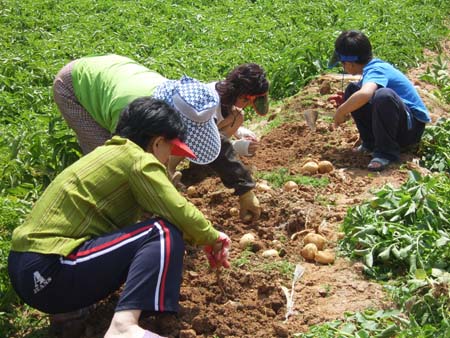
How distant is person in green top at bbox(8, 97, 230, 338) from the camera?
9.12 feet

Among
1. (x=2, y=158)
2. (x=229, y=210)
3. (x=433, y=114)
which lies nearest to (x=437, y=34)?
(x=433, y=114)

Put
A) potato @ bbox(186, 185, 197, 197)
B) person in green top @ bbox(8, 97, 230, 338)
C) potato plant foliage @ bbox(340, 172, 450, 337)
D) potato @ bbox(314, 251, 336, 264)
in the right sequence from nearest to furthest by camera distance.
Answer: person in green top @ bbox(8, 97, 230, 338)
potato plant foliage @ bbox(340, 172, 450, 337)
potato @ bbox(314, 251, 336, 264)
potato @ bbox(186, 185, 197, 197)

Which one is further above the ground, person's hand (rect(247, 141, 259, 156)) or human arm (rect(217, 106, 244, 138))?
human arm (rect(217, 106, 244, 138))

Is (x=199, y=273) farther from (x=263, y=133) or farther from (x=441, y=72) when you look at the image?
(x=441, y=72)

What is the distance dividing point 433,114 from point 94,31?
12.0 ft

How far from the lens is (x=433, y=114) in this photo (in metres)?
5.38

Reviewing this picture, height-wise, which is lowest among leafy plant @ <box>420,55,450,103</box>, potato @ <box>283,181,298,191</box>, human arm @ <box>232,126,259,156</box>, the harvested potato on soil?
leafy plant @ <box>420,55,450,103</box>

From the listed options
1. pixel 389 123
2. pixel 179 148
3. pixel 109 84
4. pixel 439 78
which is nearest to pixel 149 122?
pixel 179 148

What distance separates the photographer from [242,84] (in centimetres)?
409

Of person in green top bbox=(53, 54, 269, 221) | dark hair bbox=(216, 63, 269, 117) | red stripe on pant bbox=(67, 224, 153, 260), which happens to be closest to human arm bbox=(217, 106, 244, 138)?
person in green top bbox=(53, 54, 269, 221)

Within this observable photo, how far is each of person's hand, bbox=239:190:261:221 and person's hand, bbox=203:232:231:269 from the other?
83 centimetres

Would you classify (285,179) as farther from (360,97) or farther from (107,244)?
(107,244)

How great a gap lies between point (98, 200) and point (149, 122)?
367 millimetres

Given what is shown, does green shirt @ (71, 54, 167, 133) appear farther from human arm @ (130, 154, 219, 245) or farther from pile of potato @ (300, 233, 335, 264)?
pile of potato @ (300, 233, 335, 264)
